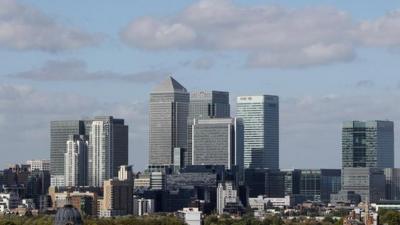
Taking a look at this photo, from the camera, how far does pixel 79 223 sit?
12212 cm

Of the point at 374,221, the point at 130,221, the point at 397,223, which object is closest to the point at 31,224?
the point at 130,221

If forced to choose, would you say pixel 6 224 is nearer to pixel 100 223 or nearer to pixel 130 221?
pixel 100 223

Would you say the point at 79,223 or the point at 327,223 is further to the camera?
the point at 327,223

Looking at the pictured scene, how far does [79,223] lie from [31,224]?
64.7 m

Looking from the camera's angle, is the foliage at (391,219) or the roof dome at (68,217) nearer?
the roof dome at (68,217)

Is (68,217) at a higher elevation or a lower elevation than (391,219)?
lower

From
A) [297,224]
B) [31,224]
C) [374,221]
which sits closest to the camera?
[374,221]

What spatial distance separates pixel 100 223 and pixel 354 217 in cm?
3547

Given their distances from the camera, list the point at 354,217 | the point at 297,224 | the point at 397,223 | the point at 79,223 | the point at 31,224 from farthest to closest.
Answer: the point at 297,224
the point at 31,224
the point at 397,223
the point at 354,217
the point at 79,223

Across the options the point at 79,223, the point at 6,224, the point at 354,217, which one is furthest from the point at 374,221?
the point at 6,224

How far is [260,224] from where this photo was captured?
19762 centimetres

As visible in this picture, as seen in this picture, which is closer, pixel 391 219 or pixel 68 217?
pixel 68 217

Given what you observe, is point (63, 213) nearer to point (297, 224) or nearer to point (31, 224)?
point (31, 224)

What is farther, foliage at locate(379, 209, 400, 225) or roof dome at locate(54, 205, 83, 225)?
foliage at locate(379, 209, 400, 225)
